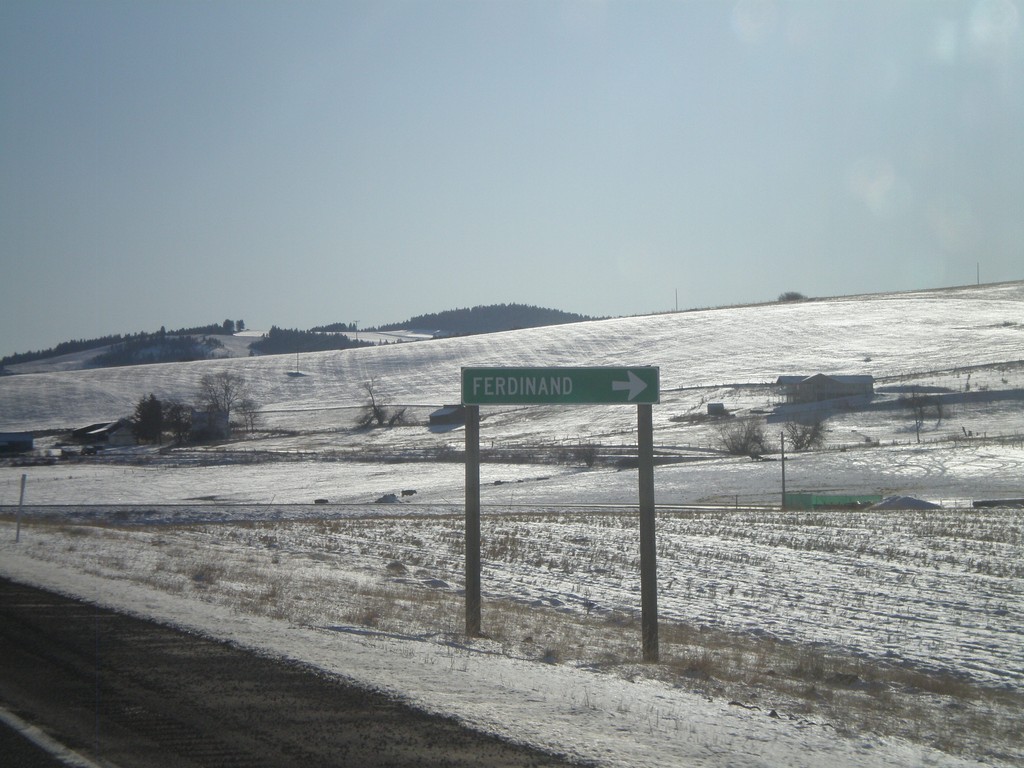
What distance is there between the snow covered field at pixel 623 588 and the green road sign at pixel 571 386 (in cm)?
267

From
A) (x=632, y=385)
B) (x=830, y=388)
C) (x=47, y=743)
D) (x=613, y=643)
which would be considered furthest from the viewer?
(x=830, y=388)

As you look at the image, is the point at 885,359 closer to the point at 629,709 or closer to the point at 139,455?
the point at 139,455

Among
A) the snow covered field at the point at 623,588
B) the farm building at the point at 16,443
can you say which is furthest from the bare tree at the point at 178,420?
the snow covered field at the point at 623,588

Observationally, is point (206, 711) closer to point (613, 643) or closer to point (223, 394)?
point (613, 643)

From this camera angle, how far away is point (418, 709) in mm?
6238

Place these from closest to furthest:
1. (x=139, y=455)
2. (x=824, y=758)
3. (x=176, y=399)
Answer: (x=824, y=758) → (x=139, y=455) → (x=176, y=399)

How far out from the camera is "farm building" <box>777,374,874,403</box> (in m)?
81.1

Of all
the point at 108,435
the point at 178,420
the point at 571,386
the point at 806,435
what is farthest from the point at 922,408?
the point at 108,435

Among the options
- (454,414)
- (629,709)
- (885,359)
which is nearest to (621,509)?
(629,709)

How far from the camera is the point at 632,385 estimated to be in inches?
390

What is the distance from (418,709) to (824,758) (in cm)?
272

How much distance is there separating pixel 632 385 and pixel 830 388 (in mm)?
76775

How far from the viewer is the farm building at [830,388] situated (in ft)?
266

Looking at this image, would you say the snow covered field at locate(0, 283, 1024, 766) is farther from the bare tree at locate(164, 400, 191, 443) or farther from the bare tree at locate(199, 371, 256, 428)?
the bare tree at locate(199, 371, 256, 428)
